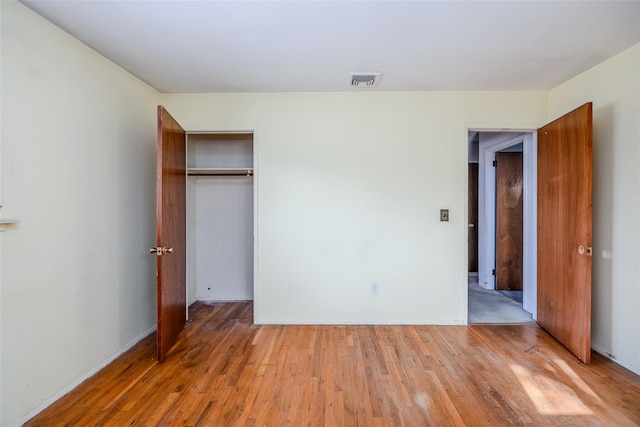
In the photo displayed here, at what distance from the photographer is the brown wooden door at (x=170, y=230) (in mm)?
2359

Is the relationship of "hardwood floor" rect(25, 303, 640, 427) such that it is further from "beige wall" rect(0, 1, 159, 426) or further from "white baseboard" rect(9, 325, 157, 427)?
"beige wall" rect(0, 1, 159, 426)

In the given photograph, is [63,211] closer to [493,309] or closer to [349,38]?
[349,38]

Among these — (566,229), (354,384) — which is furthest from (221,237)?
(566,229)

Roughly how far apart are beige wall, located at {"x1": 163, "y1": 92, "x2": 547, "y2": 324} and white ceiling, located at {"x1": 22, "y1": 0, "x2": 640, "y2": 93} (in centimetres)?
30

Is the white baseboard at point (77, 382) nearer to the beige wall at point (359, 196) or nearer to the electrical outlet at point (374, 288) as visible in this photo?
the beige wall at point (359, 196)

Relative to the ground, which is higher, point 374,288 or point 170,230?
point 170,230

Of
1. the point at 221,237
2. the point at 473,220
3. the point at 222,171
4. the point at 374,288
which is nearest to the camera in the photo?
the point at 374,288

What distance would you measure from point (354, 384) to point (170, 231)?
195 cm

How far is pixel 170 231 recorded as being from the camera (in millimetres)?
2576

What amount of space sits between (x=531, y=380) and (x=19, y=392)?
3.23m

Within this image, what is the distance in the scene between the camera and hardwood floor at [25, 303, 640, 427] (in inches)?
67.2

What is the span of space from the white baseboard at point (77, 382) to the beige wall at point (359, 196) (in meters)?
1.16

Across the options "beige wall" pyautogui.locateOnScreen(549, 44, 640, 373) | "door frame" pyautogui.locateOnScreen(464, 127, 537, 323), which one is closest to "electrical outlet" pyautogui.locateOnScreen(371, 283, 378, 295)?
"door frame" pyautogui.locateOnScreen(464, 127, 537, 323)

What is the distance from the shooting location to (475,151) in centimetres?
555
